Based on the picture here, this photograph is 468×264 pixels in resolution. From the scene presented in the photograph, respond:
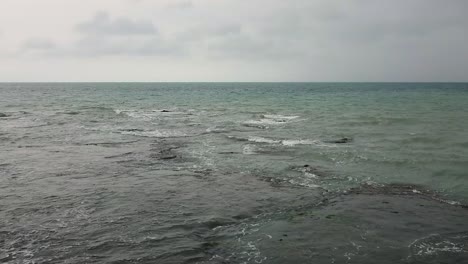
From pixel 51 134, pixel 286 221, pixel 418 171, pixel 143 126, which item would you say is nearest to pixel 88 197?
A: pixel 286 221

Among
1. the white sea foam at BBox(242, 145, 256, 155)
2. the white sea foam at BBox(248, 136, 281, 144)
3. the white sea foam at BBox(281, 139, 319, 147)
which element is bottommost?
the white sea foam at BBox(242, 145, 256, 155)

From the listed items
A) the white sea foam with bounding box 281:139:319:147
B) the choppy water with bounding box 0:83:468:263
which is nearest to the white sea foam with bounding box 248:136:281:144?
the choppy water with bounding box 0:83:468:263

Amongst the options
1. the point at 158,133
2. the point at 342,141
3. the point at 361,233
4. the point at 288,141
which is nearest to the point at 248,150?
the point at 288,141

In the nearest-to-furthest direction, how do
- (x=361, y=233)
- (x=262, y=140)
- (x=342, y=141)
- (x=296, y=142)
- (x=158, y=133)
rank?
(x=361, y=233), (x=296, y=142), (x=342, y=141), (x=262, y=140), (x=158, y=133)

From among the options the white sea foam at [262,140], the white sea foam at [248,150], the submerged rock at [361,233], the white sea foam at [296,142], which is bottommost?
the submerged rock at [361,233]

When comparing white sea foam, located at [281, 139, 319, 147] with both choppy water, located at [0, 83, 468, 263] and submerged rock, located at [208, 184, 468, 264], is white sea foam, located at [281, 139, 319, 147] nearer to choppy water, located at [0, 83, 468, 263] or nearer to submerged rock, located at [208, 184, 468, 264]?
choppy water, located at [0, 83, 468, 263]

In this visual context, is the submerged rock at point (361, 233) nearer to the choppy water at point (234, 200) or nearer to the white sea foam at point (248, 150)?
the choppy water at point (234, 200)

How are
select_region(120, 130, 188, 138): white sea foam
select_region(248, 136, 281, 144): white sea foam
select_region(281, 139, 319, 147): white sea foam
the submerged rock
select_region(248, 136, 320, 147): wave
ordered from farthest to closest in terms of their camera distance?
1. select_region(120, 130, 188, 138): white sea foam
2. select_region(248, 136, 281, 144): white sea foam
3. select_region(248, 136, 320, 147): wave
4. select_region(281, 139, 319, 147): white sea foam
5. the submerged rock

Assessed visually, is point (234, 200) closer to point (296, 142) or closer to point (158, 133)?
point (296, 142)

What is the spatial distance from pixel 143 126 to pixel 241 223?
2508 cm

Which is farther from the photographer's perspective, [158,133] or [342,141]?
[158,133]

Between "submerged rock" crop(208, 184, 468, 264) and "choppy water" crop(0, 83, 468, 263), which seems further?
"choppy water" crop(0, 83, 468, 263)

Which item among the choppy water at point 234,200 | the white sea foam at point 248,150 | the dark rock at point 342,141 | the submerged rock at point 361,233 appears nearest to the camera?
the submerged rock at point 361,233

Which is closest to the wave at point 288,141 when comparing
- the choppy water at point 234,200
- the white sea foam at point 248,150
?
the choppy water at point 234,200
